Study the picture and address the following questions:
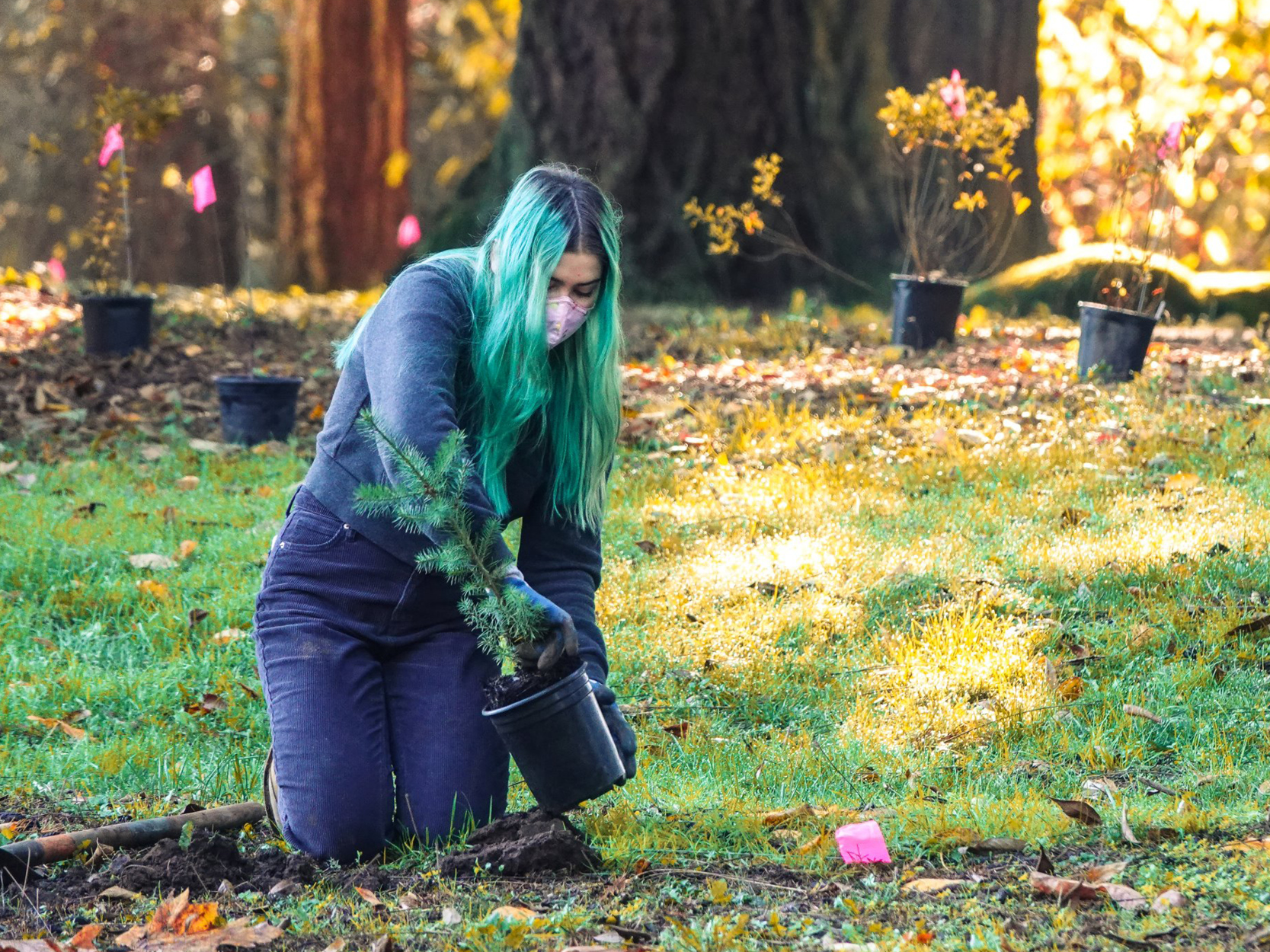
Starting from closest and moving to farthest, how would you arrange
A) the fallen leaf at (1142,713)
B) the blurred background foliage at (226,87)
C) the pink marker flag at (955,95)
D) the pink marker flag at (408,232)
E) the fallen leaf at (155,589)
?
the fallen leaf at (1142,713)
the fallen leaf at (155,589)
the pink marker flag at (955,95)
the pink marker flag at (408,232)
the blurred background foliage at (226,87)

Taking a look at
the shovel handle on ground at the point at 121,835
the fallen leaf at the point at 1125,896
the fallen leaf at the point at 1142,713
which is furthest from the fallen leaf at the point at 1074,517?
the shovel handle on ground at the point at 121,835

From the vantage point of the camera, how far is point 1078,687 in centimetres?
379

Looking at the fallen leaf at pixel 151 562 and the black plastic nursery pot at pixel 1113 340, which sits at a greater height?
the black plastic nursery pot at pixel 1113 340

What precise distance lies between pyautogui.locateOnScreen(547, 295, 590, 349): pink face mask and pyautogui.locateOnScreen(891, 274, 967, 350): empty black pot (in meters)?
5.00

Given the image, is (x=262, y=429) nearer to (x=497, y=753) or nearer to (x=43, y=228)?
(x=497, y=753)

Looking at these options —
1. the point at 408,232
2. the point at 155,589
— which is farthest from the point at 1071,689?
the point at 408,232

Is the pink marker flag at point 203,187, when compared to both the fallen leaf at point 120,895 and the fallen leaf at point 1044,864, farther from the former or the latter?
the fallen leaf at point 1044,864

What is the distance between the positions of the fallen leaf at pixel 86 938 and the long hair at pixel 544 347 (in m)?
1.24

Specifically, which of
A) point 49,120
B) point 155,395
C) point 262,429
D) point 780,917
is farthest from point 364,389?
point 49,120

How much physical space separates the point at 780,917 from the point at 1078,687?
1.66m

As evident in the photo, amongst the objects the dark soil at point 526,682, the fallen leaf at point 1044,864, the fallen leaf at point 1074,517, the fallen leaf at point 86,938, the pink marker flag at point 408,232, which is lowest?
the fallen leaf at point 86,938

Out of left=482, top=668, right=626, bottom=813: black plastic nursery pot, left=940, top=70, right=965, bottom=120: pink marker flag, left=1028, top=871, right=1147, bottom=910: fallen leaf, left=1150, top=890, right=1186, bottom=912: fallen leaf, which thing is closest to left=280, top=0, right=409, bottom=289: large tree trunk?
left=940, top=70, right=965, bottom=120: pink marker flag

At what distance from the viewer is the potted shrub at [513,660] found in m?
2.68

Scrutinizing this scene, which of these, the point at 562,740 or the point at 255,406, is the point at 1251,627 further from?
the point at 255,406
